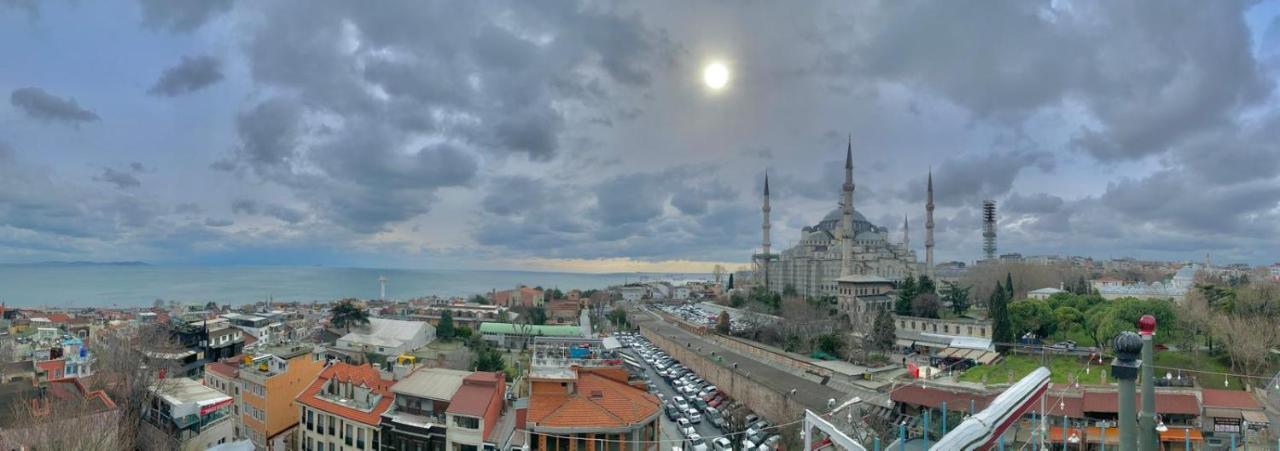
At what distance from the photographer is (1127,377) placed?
3205 millimetres

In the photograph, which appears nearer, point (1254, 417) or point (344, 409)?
point (1254, 417)

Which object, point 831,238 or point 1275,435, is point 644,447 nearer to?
point 1275,435

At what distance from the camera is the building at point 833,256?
160ft

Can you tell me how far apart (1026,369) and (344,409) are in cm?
2105

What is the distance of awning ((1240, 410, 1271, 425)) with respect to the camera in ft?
47.2

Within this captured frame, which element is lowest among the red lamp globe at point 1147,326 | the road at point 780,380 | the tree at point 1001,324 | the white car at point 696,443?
the white car at point 696,443

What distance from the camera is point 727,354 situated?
1163 inches

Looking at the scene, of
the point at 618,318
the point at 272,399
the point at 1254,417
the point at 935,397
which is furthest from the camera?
the point at 618,318

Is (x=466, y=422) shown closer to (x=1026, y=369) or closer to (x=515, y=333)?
(x=1026, y=369)

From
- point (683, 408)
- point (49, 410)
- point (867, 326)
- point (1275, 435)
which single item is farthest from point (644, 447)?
point (867, 326)

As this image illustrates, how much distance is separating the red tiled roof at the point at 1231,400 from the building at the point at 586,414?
1339cm

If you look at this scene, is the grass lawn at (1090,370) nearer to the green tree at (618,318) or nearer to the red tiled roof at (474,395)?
the red tiled roof at (474,395)

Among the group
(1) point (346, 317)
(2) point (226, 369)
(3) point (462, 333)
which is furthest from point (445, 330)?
(2) point (226, 369)

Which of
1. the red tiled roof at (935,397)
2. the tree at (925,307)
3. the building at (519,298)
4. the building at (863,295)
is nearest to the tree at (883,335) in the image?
the tree at (925,307)
